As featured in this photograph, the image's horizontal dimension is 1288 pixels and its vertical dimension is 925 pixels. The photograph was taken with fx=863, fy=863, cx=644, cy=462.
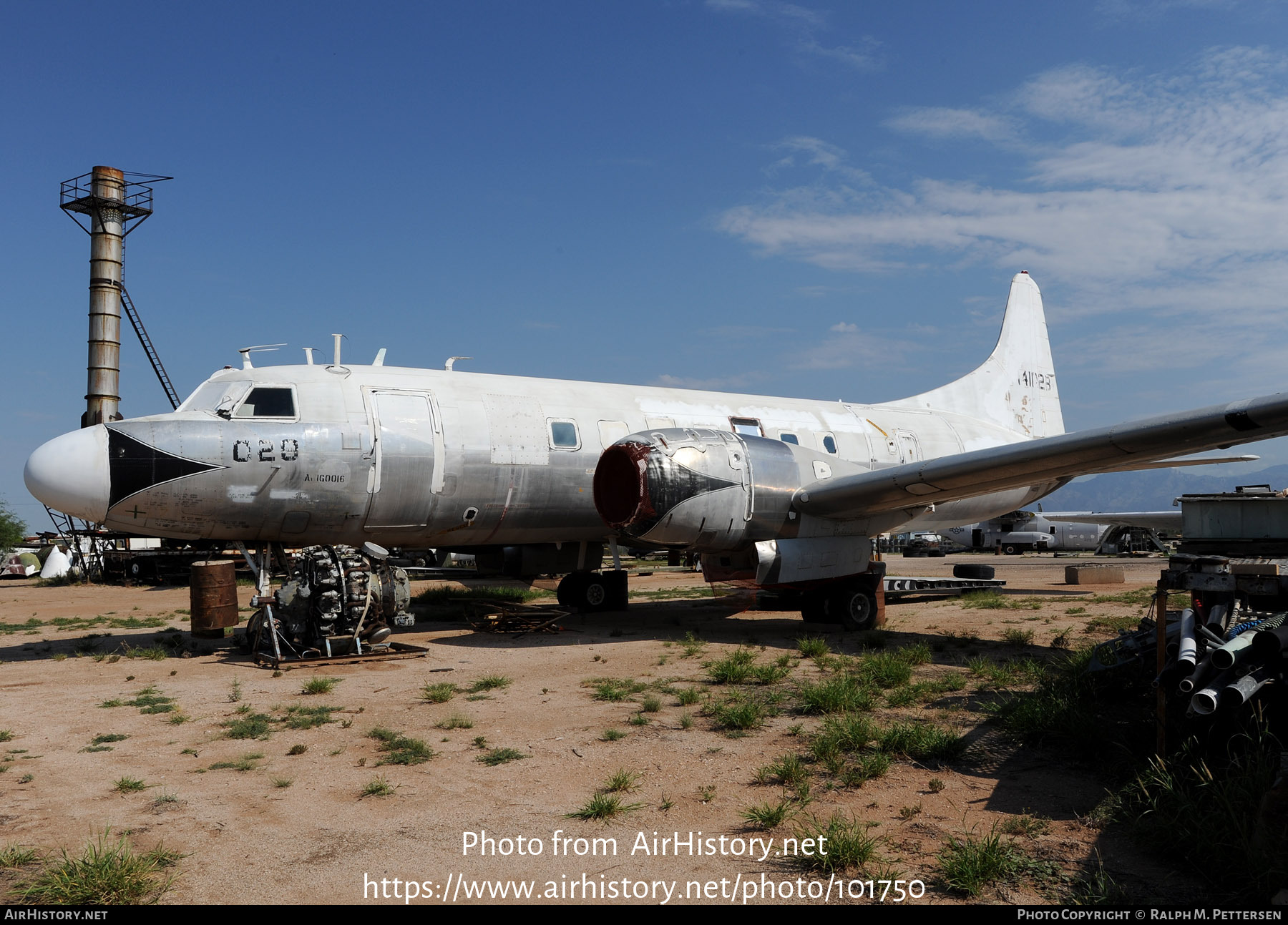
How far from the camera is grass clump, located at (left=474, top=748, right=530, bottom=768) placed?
20.5 ft

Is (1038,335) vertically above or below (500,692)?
above

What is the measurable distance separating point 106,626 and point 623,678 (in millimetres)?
11355

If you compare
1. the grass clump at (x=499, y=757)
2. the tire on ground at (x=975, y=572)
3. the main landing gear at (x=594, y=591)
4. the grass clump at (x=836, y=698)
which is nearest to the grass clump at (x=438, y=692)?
the grass clump at (x=499, y=757)

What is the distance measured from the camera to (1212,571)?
5.51m

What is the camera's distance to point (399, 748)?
6629mm

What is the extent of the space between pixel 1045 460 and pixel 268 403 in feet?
34.1

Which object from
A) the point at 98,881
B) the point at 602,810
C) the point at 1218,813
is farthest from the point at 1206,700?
the point at 98,881

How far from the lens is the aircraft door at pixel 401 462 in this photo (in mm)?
12117

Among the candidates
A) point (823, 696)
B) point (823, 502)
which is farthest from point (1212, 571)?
point (823, 502)

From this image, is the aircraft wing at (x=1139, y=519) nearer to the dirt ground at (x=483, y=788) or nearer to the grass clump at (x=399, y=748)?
the dirt ground at (x=483, y=788)

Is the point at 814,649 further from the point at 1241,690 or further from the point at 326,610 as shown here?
the point at 1241,690

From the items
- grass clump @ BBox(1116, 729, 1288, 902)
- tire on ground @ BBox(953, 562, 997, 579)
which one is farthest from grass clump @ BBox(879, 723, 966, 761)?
tire on ground @ BBox(953, 562, 997, 579)

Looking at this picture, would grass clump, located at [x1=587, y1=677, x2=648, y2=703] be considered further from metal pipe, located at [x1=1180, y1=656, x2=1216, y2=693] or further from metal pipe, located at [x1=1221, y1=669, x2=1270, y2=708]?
metal pipe, located at [x1=1221, y1=669, x2=1270, y2=708]

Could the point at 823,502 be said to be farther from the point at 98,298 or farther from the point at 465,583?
the point at 98,298
